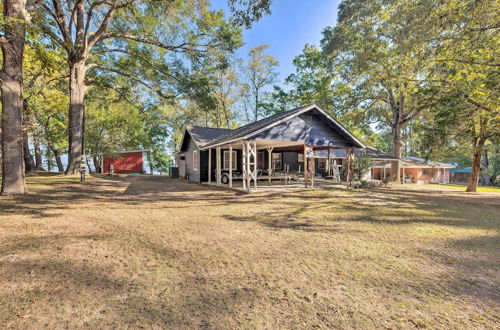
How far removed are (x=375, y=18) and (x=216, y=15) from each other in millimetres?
11603

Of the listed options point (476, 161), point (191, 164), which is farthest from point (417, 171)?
point (191, 164)

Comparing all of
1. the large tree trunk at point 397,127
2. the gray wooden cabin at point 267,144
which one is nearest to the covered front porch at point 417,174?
the large tree trunk at point 397,127

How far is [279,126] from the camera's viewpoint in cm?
1230

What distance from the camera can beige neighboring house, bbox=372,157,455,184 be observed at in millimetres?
31008

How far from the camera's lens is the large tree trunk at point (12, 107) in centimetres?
750

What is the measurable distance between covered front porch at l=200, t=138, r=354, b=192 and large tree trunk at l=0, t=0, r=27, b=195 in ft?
27.0

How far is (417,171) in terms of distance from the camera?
3475 centimetres

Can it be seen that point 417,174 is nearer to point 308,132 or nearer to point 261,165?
point 261,165

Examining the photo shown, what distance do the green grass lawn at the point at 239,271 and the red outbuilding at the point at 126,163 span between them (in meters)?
25.0

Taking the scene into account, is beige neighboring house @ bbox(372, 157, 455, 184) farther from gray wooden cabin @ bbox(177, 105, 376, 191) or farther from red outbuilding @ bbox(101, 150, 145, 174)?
red outbuilding @ bbox(101, 150, 145, 174)

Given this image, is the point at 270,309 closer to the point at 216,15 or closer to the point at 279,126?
the point at 279,126

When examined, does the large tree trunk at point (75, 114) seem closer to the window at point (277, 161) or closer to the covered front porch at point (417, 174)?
the window at point (277, 161)

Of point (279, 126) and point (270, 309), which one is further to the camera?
point (279, 126)

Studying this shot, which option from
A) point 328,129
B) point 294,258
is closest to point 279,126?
point 328,129
